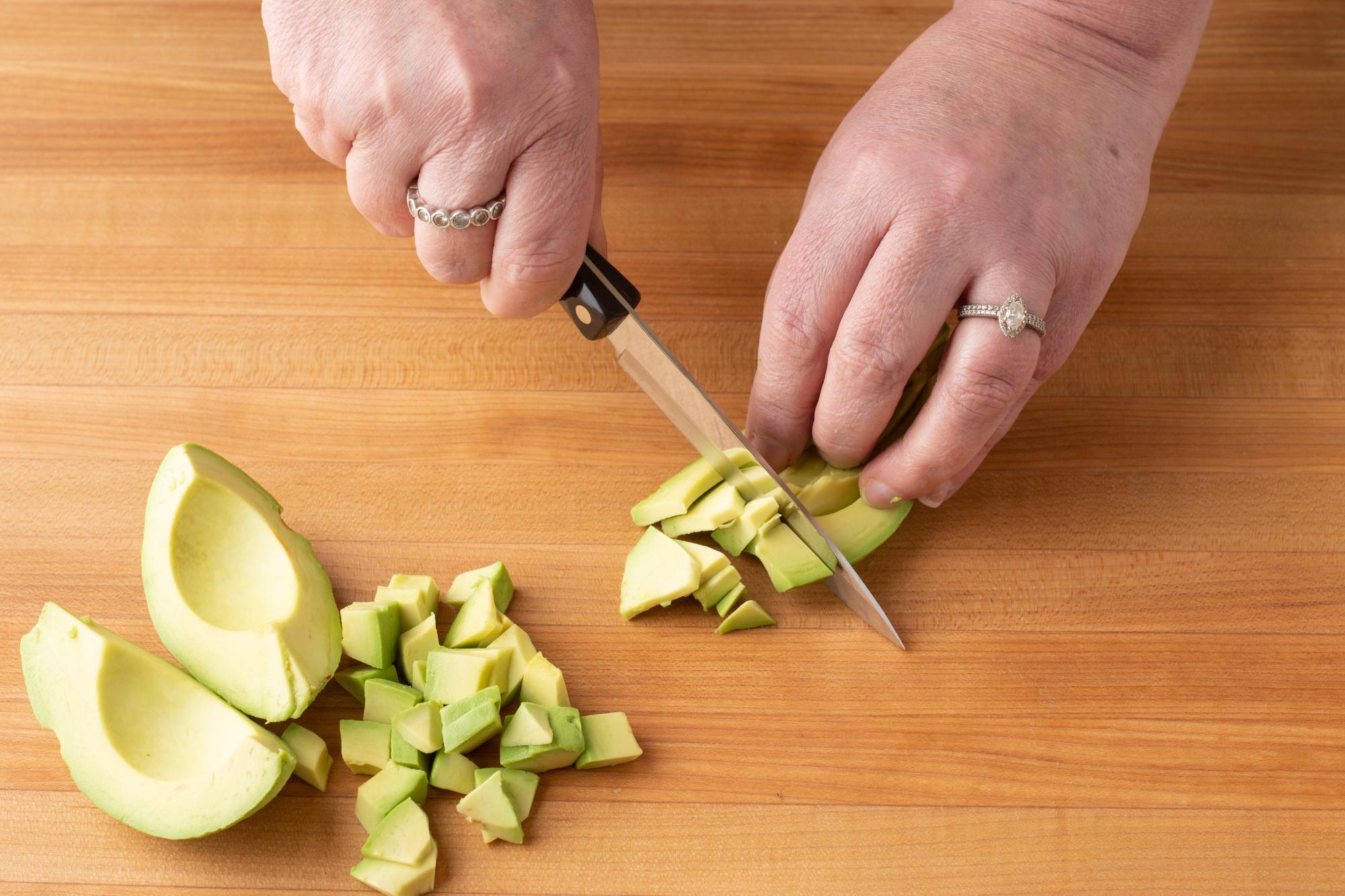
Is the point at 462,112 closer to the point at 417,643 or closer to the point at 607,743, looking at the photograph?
the point at 417,643

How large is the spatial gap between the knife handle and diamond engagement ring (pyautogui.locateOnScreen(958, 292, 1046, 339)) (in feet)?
1.31

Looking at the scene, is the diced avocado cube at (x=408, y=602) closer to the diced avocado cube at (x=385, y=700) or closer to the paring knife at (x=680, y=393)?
the diced avocado cube at (x=385, y=700)

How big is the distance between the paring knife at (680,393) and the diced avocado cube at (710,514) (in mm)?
20

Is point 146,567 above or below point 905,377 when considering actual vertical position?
below

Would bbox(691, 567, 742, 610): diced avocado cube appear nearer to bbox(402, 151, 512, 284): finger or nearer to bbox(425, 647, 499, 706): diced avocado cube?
bbox(425, 647, 499, 706): diced avocado cube

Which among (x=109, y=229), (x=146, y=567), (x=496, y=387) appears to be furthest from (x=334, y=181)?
(x=146, y=567)

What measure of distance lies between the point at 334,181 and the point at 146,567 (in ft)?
2.40

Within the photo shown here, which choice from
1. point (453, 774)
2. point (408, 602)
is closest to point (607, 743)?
point (453, 774)

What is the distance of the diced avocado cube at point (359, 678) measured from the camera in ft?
4.42

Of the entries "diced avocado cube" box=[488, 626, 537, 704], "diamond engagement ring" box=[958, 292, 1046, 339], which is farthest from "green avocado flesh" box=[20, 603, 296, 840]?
"diamond engagement ring" box=[958, 292, 1046, 339]

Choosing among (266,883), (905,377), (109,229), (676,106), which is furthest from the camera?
(676,106)

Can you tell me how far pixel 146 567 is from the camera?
1314 millimetres

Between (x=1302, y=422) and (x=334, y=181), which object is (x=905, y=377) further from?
(x=334, y=181)

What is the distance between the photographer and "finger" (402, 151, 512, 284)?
4.10 ft
